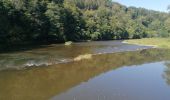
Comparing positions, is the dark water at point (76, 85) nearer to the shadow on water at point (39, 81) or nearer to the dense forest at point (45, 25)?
the shadow on water at point (39, 81)

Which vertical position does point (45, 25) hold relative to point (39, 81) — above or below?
above

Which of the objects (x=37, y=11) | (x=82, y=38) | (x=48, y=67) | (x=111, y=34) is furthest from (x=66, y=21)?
(x=48, y=67)

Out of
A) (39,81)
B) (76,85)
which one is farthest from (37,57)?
(76,85)

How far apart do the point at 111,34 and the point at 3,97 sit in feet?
423

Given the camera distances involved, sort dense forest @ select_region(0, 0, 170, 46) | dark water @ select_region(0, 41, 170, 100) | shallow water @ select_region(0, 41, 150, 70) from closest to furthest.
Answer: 1. dark water @ select_region(0, 41, 170, 100)
2. shallow water @ select_region(0, 41, 150, 70)
3. dense forest @ select_region(0, 0, 170, 46)

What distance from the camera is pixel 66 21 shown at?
11050 centimetres

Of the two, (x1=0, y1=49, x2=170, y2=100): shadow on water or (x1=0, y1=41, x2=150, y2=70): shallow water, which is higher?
(x1=0, y1=49, x2=170, y2=100): shadow on water

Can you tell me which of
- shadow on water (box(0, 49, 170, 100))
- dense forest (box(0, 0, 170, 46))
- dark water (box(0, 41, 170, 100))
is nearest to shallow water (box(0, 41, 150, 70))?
dark water (box(0, 41, 170, 100))

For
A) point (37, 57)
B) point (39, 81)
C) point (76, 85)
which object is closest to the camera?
point (76, 85)

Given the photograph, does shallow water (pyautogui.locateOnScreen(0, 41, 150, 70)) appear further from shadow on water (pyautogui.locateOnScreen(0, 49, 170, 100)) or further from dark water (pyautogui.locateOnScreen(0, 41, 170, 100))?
shadow on water (pyautogui.locateOnScreen(0, 49, 170, 100))

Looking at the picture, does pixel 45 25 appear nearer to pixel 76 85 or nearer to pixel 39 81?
pixel 39 81

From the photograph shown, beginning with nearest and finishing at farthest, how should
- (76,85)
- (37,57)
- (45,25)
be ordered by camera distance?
(76,85)
(37,57)
(45,25)

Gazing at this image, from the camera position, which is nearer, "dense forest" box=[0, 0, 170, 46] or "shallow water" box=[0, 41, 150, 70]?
"shallow water" box=[0, 41, 150, 70]

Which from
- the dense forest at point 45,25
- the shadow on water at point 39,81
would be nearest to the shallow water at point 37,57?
the shadow on water at point 39,81
